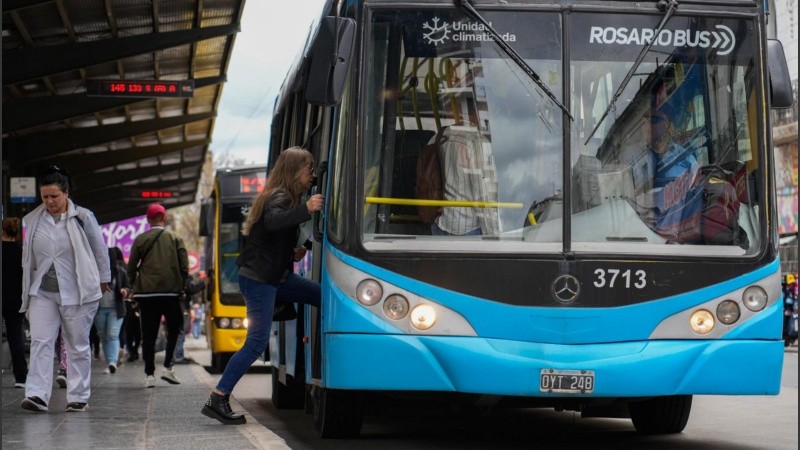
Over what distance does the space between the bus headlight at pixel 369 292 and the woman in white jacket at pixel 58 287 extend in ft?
11.2

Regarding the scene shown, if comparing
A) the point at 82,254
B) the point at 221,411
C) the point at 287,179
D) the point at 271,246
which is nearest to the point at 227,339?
the point at 82,254

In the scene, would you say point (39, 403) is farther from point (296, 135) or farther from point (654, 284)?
point (654, 284)

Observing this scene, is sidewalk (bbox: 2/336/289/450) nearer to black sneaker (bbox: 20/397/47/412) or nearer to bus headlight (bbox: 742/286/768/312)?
black sneaker (bbox: 20/397/47/412)

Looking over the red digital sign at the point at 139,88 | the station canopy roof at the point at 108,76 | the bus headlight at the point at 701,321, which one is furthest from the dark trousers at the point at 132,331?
the bus headlight at the point at 701,321

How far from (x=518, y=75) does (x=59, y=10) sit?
15.4 metres

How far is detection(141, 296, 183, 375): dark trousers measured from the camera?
555 inches

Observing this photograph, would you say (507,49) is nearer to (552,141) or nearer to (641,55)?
(552,141)

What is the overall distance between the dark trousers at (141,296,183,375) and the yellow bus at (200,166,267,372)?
6522mm

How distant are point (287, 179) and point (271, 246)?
436 millimetres

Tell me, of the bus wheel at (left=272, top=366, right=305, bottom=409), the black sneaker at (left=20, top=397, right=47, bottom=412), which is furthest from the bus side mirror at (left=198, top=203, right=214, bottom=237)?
the black sneaker at (left=20, top=397, right=47, bottom=412)

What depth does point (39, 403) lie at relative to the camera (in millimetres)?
10633

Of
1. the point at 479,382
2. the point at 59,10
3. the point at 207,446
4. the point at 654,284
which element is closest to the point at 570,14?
the point at 654,284

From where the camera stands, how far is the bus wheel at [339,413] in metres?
8.90

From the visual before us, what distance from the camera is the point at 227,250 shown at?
2147cm
